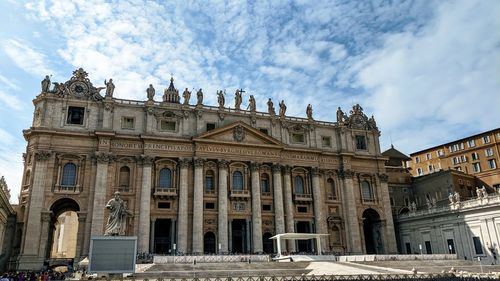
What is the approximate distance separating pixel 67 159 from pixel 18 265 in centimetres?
1185

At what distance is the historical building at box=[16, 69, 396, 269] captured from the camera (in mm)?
44531

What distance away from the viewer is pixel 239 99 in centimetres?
5469

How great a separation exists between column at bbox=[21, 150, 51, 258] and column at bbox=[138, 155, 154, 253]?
32.0ft

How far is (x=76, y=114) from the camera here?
4772cm

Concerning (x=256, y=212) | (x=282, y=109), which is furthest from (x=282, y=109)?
(x=256, y=212)

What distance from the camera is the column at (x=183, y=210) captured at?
4538cm

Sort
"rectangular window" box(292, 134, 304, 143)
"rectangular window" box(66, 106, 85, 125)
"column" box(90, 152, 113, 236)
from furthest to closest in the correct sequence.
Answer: "rectangular window" box(292, 134, 304, 143) < "rectangular window" box(66, 106, 85, 125) < "column" box(90, 152, 113, 236)

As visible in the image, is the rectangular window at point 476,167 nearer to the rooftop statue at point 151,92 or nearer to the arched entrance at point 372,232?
the arched entrance at point 372,232

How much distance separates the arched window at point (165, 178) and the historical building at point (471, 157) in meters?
48.1

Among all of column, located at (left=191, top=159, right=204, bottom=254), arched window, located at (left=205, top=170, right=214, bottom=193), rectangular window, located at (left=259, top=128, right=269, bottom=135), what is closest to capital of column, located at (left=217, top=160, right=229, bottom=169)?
arched window, located at (left=205, top=170, right=214, bottom=193)

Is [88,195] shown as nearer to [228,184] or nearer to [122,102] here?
[122,102]

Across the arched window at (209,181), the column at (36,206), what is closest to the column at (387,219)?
the arched window at (209,181)

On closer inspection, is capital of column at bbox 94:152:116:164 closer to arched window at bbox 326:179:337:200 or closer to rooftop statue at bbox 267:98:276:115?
rooftop statue at bbox 267:98:276:115

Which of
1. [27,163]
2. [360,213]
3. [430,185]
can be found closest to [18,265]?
[27,163]
